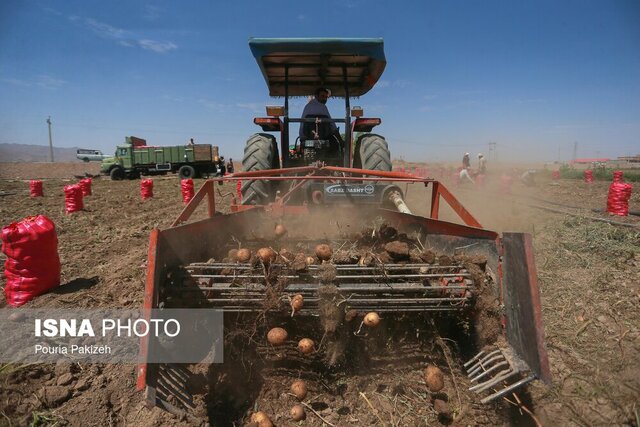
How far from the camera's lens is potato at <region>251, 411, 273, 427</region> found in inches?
85.6

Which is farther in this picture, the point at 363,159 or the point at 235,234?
the point at 363,159

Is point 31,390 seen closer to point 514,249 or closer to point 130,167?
point 514,249

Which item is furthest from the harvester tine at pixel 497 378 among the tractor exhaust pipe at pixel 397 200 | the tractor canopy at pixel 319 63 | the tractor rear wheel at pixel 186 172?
the tractor rear wheel at pixel 186 172

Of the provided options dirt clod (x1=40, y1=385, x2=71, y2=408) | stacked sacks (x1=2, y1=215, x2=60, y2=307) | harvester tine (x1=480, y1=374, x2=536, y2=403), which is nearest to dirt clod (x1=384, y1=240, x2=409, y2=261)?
harvester tine (x1=480, y1=374, x2=536, y2=403)

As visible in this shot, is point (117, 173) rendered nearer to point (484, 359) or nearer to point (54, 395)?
point (54, 395)

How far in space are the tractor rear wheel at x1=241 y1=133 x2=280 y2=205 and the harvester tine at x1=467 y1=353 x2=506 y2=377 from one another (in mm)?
3119

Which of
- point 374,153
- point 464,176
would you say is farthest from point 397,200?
point 464,176

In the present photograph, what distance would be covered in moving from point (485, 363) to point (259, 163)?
144 inches

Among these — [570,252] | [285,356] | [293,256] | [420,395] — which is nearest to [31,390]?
[285,356]

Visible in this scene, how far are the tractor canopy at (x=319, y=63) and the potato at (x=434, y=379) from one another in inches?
142

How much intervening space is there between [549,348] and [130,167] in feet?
90.5

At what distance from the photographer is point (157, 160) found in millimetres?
25859

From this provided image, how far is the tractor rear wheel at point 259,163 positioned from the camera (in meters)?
4.68

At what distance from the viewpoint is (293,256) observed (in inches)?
107
